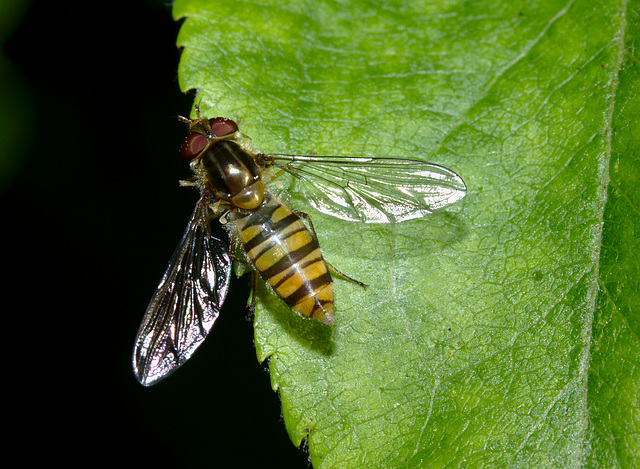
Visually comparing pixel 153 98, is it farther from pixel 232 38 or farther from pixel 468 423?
pixel 468 423

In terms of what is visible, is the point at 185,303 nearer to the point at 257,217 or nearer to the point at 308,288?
the point at 257,217

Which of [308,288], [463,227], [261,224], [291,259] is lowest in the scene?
[463,227]

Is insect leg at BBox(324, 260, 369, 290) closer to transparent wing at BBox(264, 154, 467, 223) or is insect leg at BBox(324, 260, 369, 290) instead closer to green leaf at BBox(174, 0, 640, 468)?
green leaf at BBox(174, 0, 640, 468)

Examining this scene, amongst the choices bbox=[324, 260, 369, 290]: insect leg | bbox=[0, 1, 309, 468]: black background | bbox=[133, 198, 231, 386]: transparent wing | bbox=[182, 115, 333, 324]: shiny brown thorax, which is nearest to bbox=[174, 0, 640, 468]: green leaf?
bbox=[324, 260, 369, 290]: insect leg

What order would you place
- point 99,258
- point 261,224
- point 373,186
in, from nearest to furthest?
point 261,224
point 373,186
point 99,258

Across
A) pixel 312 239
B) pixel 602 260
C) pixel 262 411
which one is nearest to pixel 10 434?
pixel 262 411

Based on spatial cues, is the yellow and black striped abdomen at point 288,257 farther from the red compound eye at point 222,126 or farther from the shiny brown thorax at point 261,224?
the red compound eye at point 222,126

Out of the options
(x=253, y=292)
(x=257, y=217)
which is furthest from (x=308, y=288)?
(x=257, y=217)

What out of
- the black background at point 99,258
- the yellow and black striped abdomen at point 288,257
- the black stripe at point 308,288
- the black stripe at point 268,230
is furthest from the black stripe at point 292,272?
the black background at point 99,258
